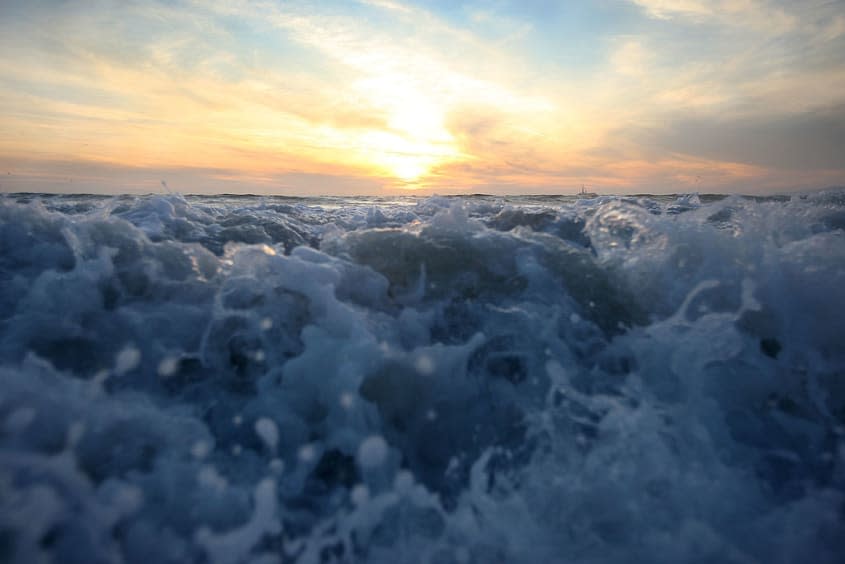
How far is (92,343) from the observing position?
2.84 m

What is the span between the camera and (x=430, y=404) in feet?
8.76

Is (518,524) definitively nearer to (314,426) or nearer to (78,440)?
(314,426)

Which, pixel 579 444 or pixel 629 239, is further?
pixel 629 239

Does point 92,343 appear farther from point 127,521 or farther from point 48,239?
point 48,239

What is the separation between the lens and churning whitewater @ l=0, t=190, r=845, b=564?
1.97m

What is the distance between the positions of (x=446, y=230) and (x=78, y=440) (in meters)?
3.53

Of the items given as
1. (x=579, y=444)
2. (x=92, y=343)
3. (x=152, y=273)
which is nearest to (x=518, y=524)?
(x=579, y=444)

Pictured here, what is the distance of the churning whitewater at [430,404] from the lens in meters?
1.97

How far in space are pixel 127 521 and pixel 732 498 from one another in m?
2.78

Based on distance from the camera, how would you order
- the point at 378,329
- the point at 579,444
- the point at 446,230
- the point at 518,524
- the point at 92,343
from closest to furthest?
the point at 518,524
the point at 579,444
the point at 92,343
the point at 378,329
the point at 446,230

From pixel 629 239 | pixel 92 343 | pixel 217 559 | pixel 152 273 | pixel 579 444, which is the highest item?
pixel 629 239

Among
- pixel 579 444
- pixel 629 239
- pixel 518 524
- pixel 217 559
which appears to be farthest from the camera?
pixel 629 239

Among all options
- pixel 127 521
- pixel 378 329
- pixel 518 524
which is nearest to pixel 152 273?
pixel 378 329

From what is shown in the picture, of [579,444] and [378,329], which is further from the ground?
[378,329]
